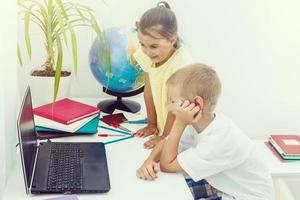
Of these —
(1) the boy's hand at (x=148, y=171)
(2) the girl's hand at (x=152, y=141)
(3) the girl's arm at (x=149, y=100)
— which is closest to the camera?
(1) the boy's hand at (x=148, y=171)

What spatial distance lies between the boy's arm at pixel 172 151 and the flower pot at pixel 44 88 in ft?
2.10

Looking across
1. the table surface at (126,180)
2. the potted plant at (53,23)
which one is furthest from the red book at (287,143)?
the potted plant at (53,23)

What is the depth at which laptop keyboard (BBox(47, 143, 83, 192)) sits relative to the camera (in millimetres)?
1296

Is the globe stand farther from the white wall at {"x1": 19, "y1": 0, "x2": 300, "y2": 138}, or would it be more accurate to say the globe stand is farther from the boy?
the boy

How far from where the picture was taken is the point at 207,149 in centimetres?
141

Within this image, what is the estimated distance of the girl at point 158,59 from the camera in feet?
5.46

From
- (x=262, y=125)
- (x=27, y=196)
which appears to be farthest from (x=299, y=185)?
(x=27, y=196)

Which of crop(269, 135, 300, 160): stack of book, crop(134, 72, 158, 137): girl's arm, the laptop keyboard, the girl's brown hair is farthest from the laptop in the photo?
crop(269, 135, 300, 160): stack of book

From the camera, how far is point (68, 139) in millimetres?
1674

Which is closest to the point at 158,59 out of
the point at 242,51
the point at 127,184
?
the point at 127,184

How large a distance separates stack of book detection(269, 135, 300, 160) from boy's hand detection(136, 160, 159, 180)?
951 millimetres

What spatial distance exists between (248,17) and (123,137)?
964 mm

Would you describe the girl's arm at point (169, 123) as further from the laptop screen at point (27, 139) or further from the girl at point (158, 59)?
the laptop screen at point (27, 139)

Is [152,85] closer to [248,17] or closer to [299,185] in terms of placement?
[248,17]
